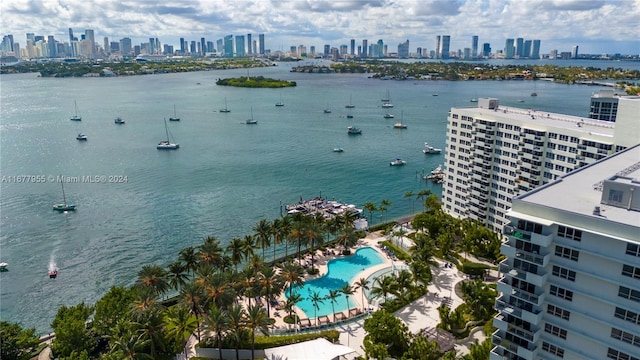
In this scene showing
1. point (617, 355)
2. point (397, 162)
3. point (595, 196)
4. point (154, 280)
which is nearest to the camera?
point (617, 355)

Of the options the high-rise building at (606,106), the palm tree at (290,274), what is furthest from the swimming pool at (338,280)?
the high-rise building at (606,106)

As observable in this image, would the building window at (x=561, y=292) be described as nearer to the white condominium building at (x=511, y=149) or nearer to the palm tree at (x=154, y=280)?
the white condominium building at (x=511, y=149)

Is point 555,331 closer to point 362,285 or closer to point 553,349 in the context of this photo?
point 553,349

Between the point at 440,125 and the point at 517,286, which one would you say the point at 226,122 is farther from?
the point at 517,286

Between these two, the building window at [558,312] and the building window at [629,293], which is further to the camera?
the building window at [558,312]

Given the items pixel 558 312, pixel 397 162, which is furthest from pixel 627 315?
pixel 397 162

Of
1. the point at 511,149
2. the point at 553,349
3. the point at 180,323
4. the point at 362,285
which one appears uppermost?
the point at 511,149

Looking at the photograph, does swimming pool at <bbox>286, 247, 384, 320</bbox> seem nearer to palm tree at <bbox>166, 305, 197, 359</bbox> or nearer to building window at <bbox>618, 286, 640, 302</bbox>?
palm tree at <bbox>166, 305, 197, 359</bbox>

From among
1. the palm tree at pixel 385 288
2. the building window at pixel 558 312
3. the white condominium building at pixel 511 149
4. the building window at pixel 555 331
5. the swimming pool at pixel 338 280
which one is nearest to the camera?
the building window at pixel 558 312
